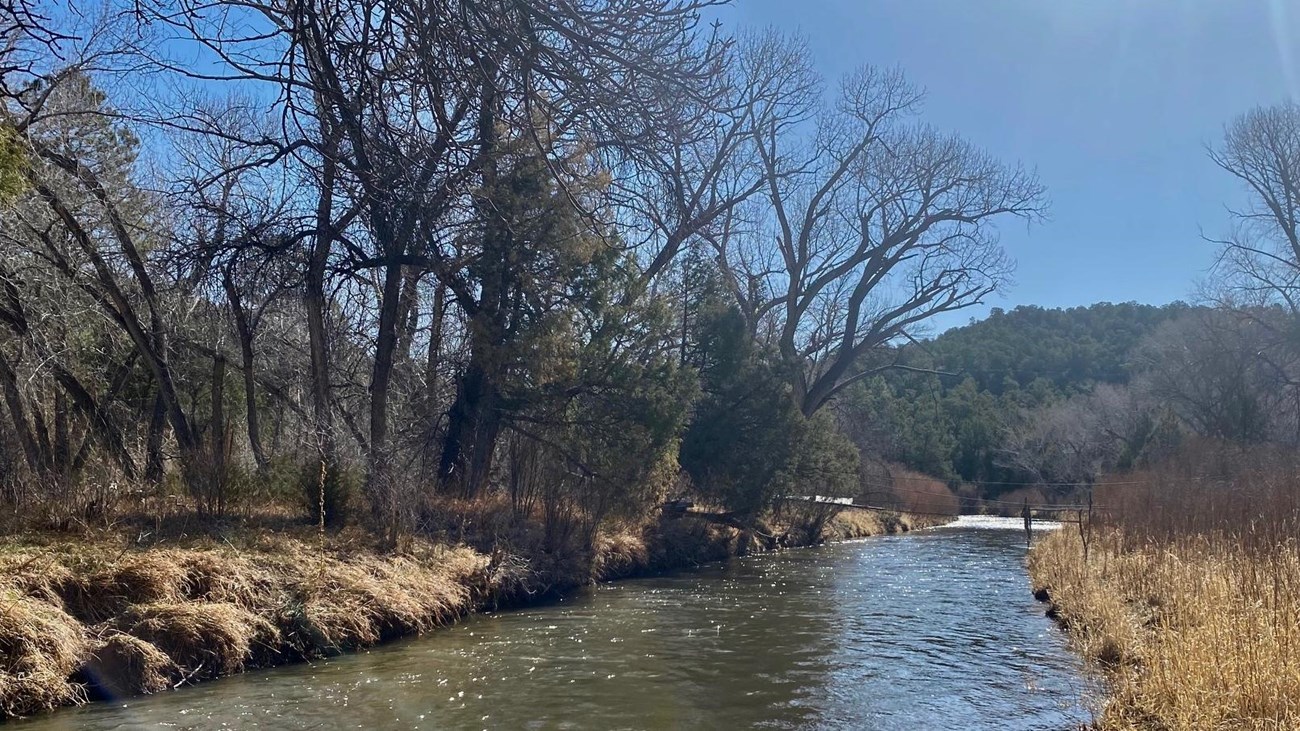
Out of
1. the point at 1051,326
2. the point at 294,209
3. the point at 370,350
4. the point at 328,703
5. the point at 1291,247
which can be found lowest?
the point at 328,703

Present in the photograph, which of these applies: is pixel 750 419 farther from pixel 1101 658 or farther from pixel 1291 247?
pixel 1291 247

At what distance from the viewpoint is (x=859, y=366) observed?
50719mm

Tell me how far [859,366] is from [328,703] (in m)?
43.6

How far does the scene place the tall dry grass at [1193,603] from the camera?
6.92 metres

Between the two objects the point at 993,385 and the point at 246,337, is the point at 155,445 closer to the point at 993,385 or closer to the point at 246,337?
the point at 246,337

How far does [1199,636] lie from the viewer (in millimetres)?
7855

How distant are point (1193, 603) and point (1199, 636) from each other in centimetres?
134

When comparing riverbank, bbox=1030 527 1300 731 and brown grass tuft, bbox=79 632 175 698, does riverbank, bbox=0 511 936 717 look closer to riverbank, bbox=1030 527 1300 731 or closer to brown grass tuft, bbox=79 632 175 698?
brown grass tuft, bbox=79 632 175 698

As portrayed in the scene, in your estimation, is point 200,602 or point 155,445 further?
point 155,445

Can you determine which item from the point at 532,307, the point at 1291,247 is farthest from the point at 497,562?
the point at 1291,247

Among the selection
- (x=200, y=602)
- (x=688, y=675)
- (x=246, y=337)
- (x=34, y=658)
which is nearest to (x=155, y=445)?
(x=246, y=337)

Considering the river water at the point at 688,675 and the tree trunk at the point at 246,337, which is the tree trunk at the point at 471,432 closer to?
the tree trunk at the point at 246,337

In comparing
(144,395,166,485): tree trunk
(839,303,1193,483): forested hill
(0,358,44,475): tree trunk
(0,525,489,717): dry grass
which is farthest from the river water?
(839,303,1193,483): forested hill

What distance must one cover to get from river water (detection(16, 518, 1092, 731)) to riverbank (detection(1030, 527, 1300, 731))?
1.86 ft
